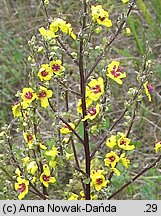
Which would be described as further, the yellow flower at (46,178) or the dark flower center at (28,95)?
the yellow flower at (46,178)

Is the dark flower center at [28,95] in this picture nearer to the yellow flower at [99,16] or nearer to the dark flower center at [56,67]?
the dark flower center at [56,67]

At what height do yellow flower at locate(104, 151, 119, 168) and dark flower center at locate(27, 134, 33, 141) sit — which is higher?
dark flower center at locate(27, 134, 33, 141)

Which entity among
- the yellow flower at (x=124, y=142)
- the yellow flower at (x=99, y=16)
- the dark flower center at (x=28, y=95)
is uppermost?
the yellow flower at (x=99, y=16)

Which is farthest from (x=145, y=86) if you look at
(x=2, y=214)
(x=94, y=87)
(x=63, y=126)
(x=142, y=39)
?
(x=142, y=39)

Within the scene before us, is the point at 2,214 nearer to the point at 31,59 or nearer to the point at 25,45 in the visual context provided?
the point at 31,59

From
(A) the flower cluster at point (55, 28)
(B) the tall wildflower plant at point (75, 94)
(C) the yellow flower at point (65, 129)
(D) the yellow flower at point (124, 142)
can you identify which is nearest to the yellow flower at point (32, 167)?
(B) the tall wildflower plant at point (75, 94)

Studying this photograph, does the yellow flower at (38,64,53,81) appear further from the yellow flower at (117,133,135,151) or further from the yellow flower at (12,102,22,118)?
the yellow flower at (117,133,135,151)

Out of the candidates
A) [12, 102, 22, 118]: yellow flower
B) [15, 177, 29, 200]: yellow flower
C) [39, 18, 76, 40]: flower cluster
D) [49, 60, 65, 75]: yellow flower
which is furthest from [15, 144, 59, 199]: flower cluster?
[39, 18, 76, 40]: flower cluster
